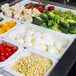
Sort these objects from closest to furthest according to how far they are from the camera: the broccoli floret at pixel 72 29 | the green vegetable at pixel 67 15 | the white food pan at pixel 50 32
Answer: the white food pan at pixel 50 32
the broccoli floret at pixel 72 29
the green vegetable at pixel 67 15

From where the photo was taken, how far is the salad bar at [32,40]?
142 cm

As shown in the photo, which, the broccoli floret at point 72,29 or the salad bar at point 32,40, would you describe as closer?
the salad bar at point 32,40

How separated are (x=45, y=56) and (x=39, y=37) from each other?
0.34m

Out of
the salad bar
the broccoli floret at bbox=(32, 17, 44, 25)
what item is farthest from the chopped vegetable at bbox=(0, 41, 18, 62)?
the broccoli floret at bbox=(32, 17, 44, 25)

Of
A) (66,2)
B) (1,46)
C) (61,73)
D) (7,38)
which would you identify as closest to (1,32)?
(7,38)

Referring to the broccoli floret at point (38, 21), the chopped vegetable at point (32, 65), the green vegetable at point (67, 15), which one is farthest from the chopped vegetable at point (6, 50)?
the green vegetable at point (67, 15)

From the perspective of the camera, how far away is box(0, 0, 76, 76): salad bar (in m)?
1.42

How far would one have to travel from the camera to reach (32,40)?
175 centimetres

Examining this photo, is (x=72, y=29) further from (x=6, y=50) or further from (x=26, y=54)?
(x=6, y=50)

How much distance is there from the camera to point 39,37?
1.75 meters

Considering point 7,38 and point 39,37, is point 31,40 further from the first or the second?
point 7,38

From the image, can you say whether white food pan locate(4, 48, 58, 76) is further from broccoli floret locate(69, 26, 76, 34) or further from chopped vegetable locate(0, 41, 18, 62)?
broccoli floret locate(69, 26, 76, 34)

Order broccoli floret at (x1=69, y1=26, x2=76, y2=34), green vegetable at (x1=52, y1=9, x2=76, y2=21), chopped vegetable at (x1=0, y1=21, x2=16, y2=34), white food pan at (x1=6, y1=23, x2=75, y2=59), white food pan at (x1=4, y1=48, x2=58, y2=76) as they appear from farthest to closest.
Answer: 1. green vegetable at (x1=52, y1=9, x2=76, y2=21)
2. chopped vegetable at (x1=0, y1=21, x2=16, y2=34)
3. broccoli floret at (x1=69, y1=26, x2=76, y2=34)
4. white food pan at (x1=6, y1=23, x2=75, y2=59)
5. white food pan at (x1=4, y1=48, x2=58, y2=76)

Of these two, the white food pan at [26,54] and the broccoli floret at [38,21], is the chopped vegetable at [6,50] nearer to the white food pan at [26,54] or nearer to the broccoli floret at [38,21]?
the white food pan at [26,54]
